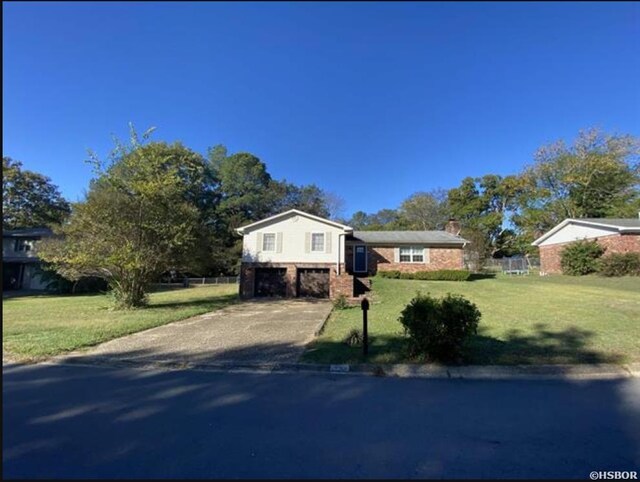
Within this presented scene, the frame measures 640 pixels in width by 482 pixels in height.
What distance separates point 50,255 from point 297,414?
15.1 m

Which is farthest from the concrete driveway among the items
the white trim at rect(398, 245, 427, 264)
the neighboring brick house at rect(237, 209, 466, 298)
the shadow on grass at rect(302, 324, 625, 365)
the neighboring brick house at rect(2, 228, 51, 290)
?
the neighboring brick house at rect(2, 228, 51, 290)

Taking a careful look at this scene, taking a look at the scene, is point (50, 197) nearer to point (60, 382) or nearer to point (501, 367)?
point (60, 382)

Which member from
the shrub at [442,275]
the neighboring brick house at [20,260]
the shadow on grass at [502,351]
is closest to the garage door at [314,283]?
the shrub at [442,275]

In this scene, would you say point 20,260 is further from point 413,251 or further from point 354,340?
point 354,340

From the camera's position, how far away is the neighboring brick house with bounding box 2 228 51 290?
32031mm

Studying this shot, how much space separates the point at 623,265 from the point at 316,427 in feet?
90.8

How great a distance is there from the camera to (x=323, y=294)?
21844 millimetres

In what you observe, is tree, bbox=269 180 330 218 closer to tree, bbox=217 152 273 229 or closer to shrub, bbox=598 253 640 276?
tree, bbox=217 152 273 229

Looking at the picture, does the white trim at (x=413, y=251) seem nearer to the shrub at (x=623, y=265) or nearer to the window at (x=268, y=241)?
the window at (x=268, y=241)

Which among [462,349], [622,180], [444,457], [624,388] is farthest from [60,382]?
[622,180]

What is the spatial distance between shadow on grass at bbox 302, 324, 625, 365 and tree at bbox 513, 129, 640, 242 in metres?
37.3

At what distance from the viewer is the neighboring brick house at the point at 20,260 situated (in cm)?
3203

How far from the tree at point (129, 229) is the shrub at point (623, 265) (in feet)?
82.4

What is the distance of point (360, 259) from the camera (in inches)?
1094
